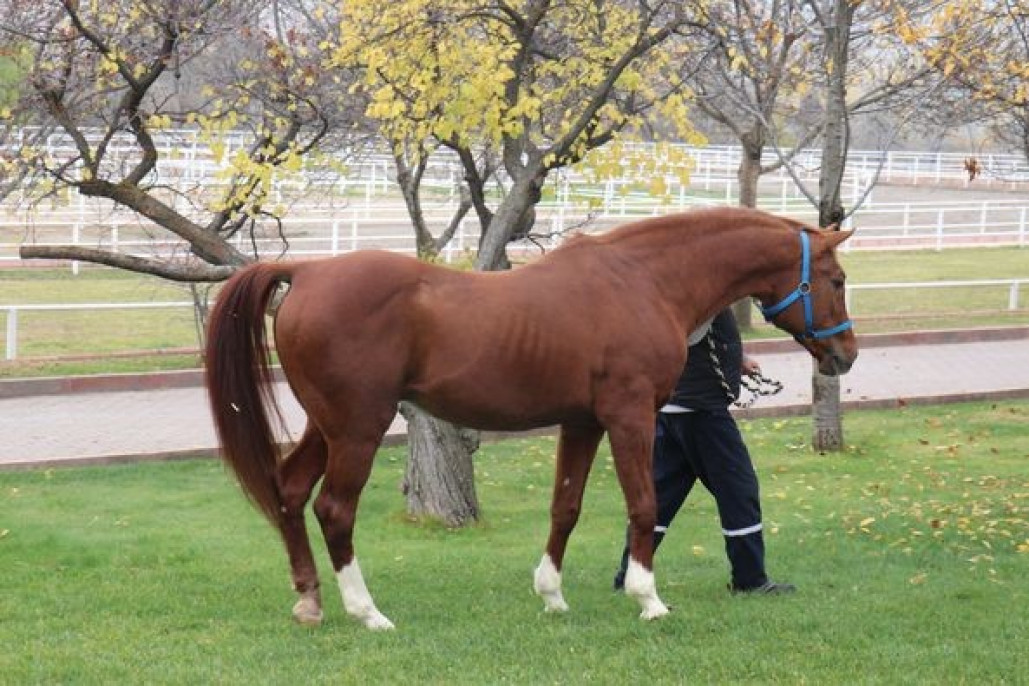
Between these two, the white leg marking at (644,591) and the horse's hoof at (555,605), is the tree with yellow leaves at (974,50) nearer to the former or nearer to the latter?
the white leg marking at (644,591)

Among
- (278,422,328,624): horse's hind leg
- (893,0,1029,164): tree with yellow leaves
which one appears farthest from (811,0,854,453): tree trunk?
(278,422,328,624): horse's hind leg

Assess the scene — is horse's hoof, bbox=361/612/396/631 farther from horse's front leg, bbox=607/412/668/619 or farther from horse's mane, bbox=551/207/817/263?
horse's mane, bbox=551/207/817/263

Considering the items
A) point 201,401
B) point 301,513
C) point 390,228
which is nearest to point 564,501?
point 301,513

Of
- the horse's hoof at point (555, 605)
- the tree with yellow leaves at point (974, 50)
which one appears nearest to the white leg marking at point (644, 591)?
the horse's hoof at point (555, 605)

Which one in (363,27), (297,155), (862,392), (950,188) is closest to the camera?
(297,155)

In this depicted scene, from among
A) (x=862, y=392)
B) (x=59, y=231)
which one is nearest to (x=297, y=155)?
(x=862, y=392)

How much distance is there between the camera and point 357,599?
19.3 ft

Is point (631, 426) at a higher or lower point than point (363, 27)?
lower

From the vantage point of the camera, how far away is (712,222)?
6.34 meters

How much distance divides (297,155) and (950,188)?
40.5m

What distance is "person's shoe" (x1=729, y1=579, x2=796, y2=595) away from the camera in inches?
266

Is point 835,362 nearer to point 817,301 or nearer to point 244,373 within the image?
point 817,301

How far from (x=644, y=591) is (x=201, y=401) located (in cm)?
933

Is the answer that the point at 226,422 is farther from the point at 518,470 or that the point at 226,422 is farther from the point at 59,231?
the point at 59,231
